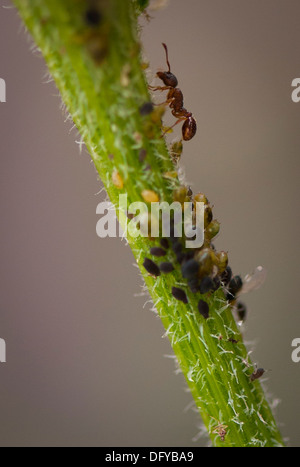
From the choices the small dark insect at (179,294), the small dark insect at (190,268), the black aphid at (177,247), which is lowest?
the small dark insect at (179,294)

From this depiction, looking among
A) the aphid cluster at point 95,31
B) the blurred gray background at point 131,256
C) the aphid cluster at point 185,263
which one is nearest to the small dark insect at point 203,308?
the aphid cluster at point 185,263

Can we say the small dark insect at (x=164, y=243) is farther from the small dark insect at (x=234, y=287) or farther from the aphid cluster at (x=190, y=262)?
the small dark insect at (x=234, y=287)

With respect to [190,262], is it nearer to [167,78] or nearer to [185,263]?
[185,263]

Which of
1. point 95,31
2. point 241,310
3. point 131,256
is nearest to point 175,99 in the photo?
A: point 95,31
